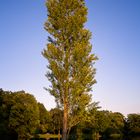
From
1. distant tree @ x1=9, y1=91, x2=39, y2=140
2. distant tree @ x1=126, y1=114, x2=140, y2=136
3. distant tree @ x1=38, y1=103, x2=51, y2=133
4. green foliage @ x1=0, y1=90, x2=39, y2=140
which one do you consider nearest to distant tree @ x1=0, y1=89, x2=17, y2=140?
green foliage @ x1=0, y1=90, x2=39, y2=140

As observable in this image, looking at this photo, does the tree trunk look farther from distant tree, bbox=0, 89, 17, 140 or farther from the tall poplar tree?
distant tree, bbox=0, 89, 17, 140

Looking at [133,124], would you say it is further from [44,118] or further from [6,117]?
[6,117]

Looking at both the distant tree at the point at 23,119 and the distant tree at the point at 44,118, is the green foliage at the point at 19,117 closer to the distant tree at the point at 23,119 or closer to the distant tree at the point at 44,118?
the distant tree at the point at 23,119

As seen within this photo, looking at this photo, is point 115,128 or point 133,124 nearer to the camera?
point 115,128

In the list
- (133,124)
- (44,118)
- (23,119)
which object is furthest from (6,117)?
(133,124)

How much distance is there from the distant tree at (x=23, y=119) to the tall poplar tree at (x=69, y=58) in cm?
2862

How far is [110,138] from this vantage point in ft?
255

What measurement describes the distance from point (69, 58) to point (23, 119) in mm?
30956

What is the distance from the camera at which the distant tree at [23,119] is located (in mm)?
56375

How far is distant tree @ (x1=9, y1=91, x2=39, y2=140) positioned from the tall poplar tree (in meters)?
28.6

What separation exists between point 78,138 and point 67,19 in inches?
1827

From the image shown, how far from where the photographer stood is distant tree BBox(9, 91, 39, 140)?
185ft

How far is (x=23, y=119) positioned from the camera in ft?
188

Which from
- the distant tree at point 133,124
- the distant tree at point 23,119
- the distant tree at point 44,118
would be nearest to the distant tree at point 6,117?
the distant tree at point 23,119
